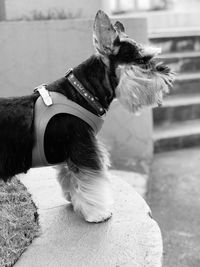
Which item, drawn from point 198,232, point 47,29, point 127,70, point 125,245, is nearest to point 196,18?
point 47,29

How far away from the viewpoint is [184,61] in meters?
7.22

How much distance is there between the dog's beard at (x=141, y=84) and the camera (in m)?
3.02

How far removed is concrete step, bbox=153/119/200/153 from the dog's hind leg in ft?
10.9

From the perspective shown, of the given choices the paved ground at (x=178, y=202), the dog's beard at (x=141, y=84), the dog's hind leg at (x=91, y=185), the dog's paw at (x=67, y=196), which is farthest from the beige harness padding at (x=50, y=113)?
the paved ground at (x=178, y=202)

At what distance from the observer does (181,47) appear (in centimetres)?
745

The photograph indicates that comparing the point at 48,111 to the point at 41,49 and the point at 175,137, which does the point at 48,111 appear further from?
the point at 175,137

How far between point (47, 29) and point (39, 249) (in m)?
3.25

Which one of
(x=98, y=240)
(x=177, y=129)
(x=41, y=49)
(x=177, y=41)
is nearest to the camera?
(x=98, y=240)

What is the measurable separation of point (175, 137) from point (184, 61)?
1527mm

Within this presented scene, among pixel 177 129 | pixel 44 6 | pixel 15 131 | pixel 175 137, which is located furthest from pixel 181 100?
pixel 15 131

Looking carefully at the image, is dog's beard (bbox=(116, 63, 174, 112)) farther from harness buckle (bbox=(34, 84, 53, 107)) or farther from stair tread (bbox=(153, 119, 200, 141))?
stair tread (bbox=(153, 119, 200, 141))

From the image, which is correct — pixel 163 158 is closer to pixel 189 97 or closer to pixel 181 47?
pixel 189 97

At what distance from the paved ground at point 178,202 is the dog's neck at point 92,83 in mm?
1780

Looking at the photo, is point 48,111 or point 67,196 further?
point 67,196
